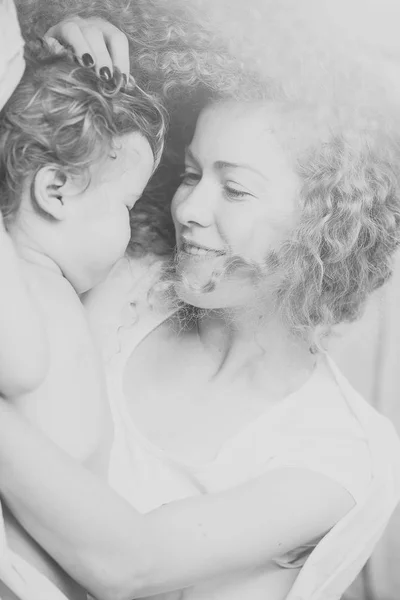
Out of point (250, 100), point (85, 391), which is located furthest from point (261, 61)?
point (85, 391)

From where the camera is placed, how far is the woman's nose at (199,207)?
731 mm

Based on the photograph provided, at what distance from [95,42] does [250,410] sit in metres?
0.37

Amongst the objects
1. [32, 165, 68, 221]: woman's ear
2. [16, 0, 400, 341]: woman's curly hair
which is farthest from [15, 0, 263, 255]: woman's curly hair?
[32, 165, 68, 221]: woman's ear

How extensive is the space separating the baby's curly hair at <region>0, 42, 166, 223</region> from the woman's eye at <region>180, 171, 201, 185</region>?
10 cm

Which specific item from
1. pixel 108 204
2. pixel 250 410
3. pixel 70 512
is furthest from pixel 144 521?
pixel 108 204

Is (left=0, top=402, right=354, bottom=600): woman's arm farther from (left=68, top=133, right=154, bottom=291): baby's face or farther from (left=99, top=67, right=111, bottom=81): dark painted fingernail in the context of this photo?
(left=99, top=67, right=111, bottom=81): dark painted fingernail

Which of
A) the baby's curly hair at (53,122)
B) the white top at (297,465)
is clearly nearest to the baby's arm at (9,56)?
the baby's curly hair at (53,122)

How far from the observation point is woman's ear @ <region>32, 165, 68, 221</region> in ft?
2.19

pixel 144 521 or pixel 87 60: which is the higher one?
pixel 87 60

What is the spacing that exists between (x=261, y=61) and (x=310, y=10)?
60 millimetres

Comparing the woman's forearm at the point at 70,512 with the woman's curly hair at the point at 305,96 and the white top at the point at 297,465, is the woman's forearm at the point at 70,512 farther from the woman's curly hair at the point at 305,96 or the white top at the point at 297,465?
the woman's curly hair at the point at 305,96

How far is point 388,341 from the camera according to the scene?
893mm

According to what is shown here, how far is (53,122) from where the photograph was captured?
2.15 ft

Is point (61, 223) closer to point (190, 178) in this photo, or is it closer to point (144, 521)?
point (190, 178)
